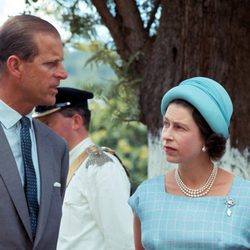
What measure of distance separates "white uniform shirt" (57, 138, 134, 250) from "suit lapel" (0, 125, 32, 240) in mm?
1133

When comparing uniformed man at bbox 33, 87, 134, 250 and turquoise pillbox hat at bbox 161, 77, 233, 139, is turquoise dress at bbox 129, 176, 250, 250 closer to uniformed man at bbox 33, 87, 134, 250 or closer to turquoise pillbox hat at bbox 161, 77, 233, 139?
turquoise pillbox hat at bbox 161, 77, 233, 139

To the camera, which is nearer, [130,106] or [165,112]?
[165,112]

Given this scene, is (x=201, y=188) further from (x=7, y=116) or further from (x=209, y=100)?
(x=7, y=116)

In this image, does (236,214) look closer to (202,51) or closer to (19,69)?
(19,69)

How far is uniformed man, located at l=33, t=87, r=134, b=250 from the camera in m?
5.06

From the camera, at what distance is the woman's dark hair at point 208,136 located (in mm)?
4102

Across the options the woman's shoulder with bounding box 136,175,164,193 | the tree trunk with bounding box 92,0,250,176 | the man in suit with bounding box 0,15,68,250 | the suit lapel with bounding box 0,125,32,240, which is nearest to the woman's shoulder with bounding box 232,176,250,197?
the woman's shoulder with bounding box 136,175,164,193

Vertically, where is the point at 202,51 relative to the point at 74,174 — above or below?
above

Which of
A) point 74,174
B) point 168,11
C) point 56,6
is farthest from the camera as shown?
point 56,6

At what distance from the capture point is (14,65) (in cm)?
409

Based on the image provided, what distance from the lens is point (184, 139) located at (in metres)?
4.08

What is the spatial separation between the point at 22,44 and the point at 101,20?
2342 mm

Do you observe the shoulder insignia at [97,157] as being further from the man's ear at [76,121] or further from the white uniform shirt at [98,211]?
the man's ear at [76,121]

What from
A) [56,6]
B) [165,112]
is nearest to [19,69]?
[165,112]
